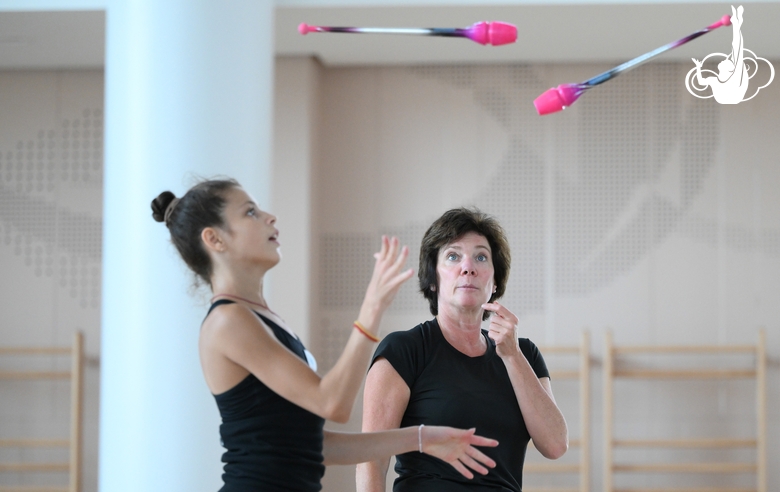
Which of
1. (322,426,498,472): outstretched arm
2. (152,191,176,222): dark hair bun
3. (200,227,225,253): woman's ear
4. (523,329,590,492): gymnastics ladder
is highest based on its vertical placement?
(152,191,176,222): dark hair bun

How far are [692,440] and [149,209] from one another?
10.8ft

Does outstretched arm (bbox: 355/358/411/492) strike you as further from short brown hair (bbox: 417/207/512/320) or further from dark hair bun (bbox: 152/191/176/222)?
dark hair bun (bbox: 152/191/176/222)

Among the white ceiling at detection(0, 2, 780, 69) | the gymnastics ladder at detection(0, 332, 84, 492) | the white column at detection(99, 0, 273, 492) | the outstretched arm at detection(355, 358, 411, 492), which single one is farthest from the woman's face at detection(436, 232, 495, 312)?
the gymnastics ladder at detection(0, 332, 84, 492)

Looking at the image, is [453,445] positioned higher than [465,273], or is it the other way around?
[465,273]

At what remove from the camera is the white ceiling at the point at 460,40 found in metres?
3.88

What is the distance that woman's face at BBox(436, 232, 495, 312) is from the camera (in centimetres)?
204

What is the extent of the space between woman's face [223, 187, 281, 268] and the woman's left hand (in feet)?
1.95

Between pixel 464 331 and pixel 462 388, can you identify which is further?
pixel 464 331

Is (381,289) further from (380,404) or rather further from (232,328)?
(380,404)

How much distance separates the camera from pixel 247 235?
1.63 metres

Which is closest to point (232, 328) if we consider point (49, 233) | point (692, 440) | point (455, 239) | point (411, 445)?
point (411, 445)

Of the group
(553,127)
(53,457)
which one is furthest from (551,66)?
(53,457)

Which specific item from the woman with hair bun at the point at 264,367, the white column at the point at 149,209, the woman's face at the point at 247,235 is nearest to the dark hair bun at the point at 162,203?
the woman with hair bun at the point at 264,367

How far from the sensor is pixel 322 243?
16.2 feet
